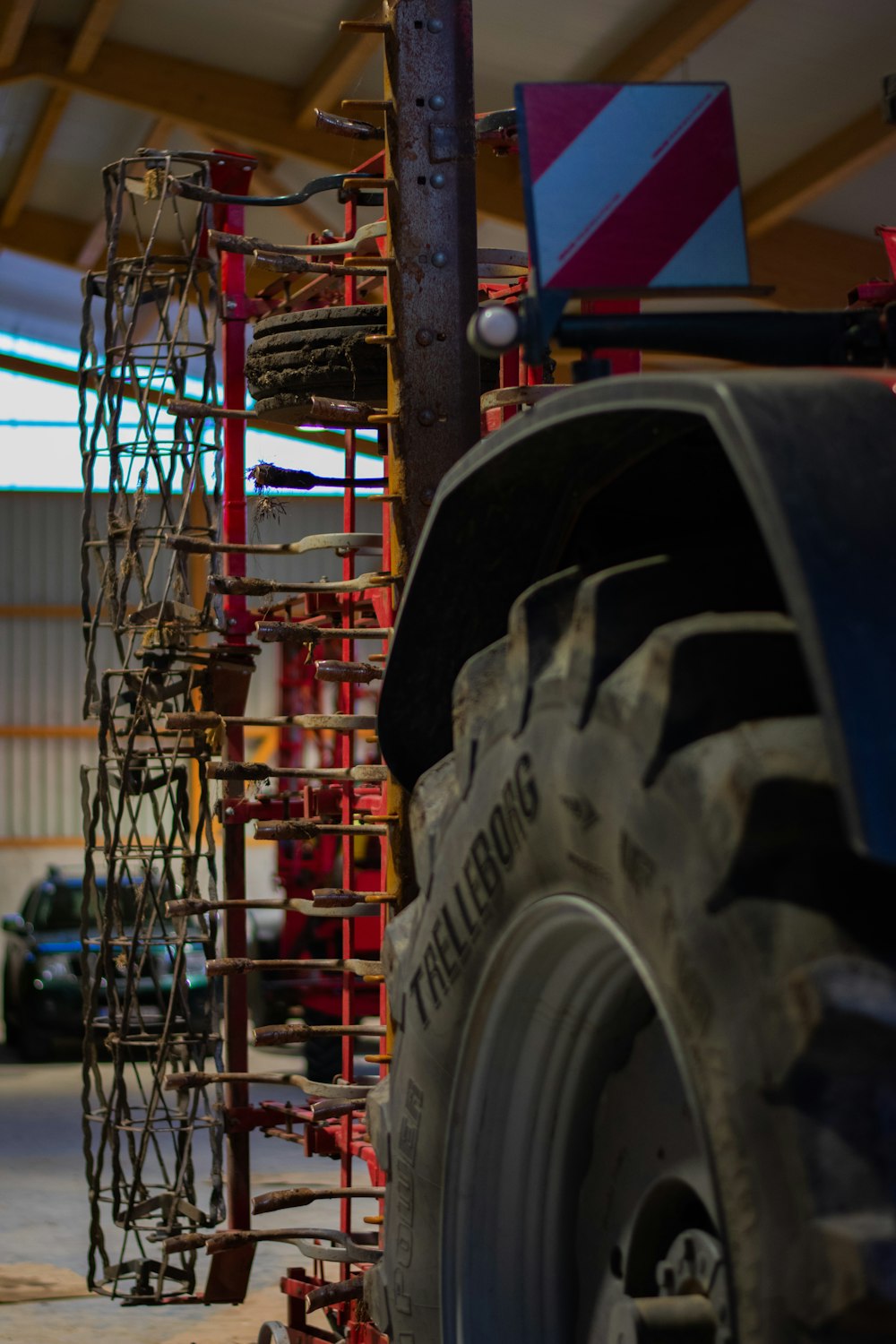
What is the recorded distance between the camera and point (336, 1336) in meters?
3.95

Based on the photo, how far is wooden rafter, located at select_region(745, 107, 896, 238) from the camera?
8.00m

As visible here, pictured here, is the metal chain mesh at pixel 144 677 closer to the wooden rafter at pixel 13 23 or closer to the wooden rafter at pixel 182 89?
the wooden rafter at pixel 182 89

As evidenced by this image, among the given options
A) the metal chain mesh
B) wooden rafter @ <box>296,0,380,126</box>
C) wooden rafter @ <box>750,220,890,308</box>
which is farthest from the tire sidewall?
wooden rafter @ <box>296,0,380,126</box>

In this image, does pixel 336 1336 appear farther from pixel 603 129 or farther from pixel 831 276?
pixel 831 276

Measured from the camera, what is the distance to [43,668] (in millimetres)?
18312

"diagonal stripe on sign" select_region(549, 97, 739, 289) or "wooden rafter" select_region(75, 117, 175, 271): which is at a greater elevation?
"wooden rafter" select_region(75, 117, 175, 271)

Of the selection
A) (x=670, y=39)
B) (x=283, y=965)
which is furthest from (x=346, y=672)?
(x=670, y=39)

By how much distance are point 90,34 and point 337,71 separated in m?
1.77

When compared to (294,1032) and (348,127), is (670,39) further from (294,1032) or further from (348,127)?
(294,1032)

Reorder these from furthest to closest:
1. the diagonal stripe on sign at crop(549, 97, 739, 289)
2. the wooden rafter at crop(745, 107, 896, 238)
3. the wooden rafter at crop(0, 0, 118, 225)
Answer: the wooden rafter at crop(0, 0, 118, 225)
the wooden rafter at crop(745, 107, 896, 238)
the diagonal stripe on sign at crop(549, 97, 739, 289)

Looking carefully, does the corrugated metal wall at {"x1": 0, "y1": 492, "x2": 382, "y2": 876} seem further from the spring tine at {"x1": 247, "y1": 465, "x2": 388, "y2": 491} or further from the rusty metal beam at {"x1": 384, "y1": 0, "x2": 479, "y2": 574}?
the rusty metal beam at {"x1": 384, "y1": 0, "x2": 479, "y2": 574}

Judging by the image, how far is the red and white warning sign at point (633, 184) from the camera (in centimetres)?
161

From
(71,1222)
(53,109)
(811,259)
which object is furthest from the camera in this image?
(53,109)

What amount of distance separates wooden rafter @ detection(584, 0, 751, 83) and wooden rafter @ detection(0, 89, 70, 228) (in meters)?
4.77
